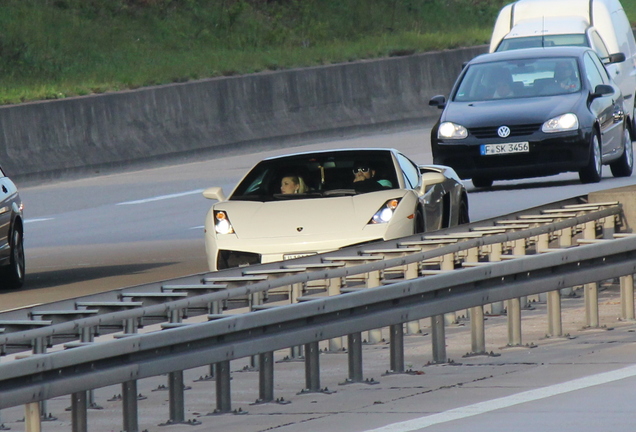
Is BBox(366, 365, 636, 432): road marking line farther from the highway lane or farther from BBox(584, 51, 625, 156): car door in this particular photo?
BBox(584, 51, 625, 156): car door

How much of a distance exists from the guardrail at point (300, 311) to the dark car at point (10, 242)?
4745mm

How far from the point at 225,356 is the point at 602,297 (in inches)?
210

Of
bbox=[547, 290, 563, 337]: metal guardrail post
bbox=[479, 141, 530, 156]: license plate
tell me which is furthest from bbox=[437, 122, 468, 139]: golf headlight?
bbox=[547, 290, 563, 337]: metal guardrail post

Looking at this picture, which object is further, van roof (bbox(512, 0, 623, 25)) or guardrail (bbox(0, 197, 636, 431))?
van roof (bbox(512, 0, 623, 25))

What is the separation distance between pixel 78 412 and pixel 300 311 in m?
1.32

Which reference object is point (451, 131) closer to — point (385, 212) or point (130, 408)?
point (385, 212)

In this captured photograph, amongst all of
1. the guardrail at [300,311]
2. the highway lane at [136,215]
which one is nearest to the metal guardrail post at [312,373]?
the guardrail at [300,311]

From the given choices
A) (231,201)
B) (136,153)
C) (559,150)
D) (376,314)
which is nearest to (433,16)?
(136,153)

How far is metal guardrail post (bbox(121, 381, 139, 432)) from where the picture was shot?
299 inches

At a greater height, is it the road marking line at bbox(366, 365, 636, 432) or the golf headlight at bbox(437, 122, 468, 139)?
the golf headlight at bbox(437, 122, 468, 139)

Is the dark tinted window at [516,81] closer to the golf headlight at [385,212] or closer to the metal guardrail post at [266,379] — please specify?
the golf headlight at [385,212]

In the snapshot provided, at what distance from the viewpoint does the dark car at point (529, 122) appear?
20.5 m

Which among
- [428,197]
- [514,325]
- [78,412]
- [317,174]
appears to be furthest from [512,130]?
[78,412]

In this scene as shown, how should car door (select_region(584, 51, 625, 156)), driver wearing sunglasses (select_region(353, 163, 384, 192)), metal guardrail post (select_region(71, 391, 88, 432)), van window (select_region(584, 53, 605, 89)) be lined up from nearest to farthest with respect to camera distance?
metal guardrail post (select_region(71, 391, 88, 432)) < driver wearing sunglasses (select_region(353, 163, 384, 192)) < car door (select_region(584, 51, 625, 156)) < van window (select_region(584, 53, 605, 89))
